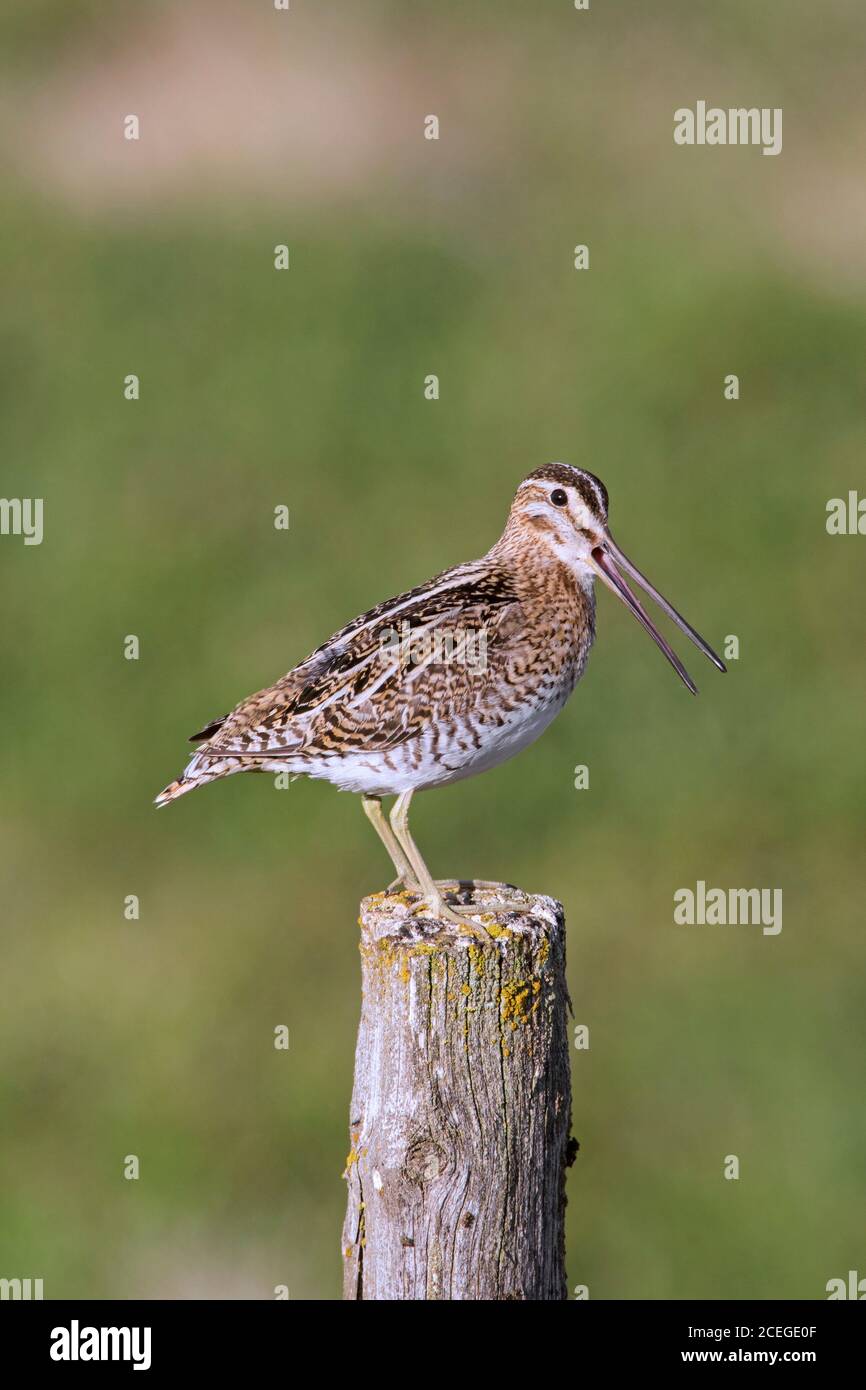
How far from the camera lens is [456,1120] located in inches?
233

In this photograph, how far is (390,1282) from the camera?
594 centimetres

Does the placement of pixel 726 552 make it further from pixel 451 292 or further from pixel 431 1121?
pixel 431 1121

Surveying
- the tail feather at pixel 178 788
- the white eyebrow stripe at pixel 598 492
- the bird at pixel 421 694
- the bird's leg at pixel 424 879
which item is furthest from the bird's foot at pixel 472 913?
the white eyebrow stripe at pixel 598 492

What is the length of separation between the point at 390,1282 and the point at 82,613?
389 inches

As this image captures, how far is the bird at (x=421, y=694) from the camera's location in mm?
6902

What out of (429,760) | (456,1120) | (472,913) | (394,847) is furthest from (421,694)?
(456,1120)

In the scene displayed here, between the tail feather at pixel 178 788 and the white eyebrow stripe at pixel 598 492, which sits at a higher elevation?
the white eyebrow stripe at pixel 598 492

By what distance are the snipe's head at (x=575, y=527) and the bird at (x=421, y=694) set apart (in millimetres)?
11

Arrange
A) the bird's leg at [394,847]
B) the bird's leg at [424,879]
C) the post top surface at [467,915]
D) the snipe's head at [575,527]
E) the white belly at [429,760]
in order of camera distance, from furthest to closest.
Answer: the snipe's head at [575,527], the bird's leg at [394,847], the white belly at [429,760], the bird's leg at [424,879], the post top surface at [467,915]

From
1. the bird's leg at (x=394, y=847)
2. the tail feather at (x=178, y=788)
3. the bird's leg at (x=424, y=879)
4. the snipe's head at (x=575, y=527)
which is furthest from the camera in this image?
the snipe's head at (x=575, y=527)

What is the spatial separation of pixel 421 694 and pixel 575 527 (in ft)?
2.74

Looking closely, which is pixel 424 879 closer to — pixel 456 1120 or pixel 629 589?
pixel 456 1120

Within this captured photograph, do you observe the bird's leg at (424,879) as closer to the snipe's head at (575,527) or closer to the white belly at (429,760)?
the white belly at (429,760)

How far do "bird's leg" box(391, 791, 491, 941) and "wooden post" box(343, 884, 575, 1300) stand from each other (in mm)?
175
